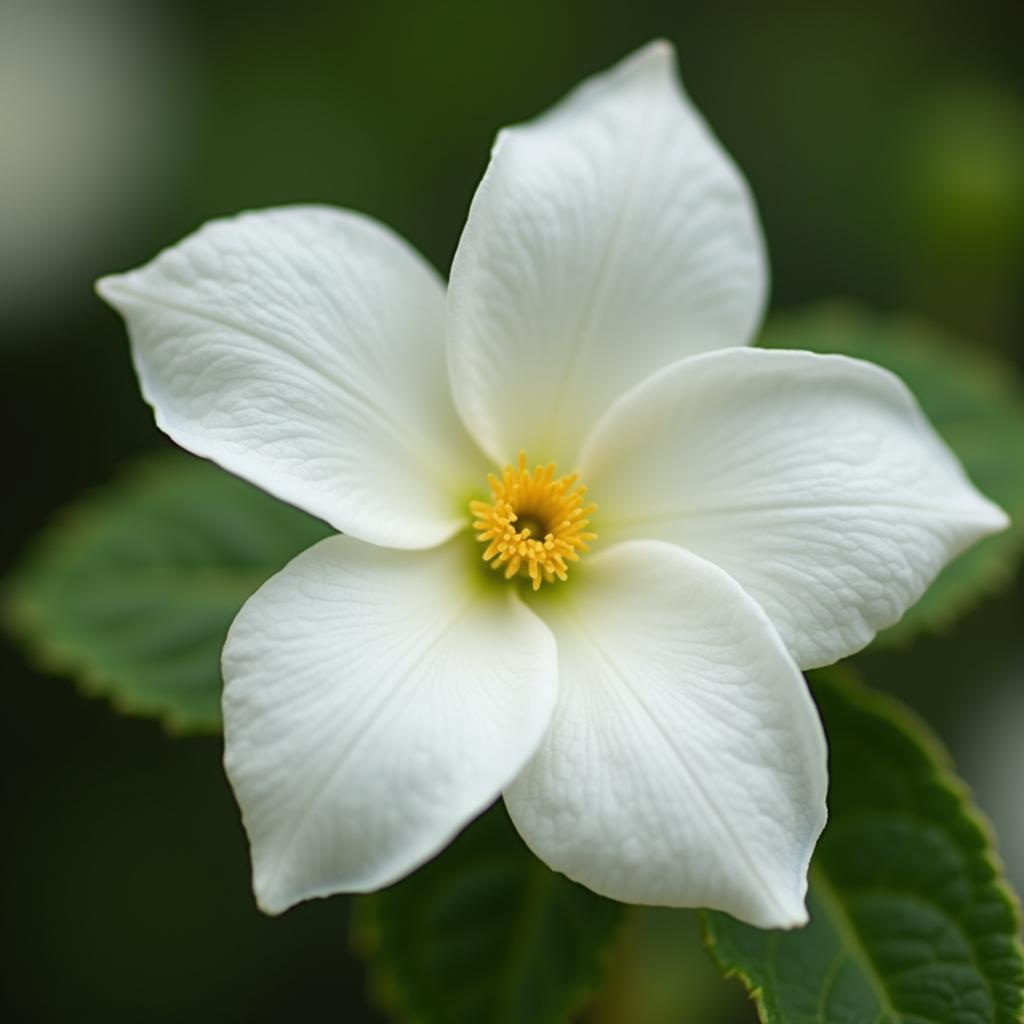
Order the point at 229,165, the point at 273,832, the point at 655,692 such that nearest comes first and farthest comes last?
the point at 273,832 < the point at 655,692 < the point at 229,165

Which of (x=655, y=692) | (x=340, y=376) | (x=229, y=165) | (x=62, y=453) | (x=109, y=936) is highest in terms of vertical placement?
(x=340, y=376)

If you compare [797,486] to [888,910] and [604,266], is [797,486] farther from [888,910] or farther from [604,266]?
[888,910]

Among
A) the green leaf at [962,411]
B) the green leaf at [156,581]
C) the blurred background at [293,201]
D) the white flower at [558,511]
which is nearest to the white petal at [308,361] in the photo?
the white flower at [558,511]

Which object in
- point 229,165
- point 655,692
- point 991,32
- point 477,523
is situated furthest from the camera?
point 991,32

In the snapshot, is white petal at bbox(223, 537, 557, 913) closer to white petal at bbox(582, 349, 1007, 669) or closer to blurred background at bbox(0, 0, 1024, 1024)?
white petal at bbox(582, 349, 1007, 669)

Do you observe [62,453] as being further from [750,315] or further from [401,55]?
[750,315]

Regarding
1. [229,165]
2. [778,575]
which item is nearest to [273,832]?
[778,575]
